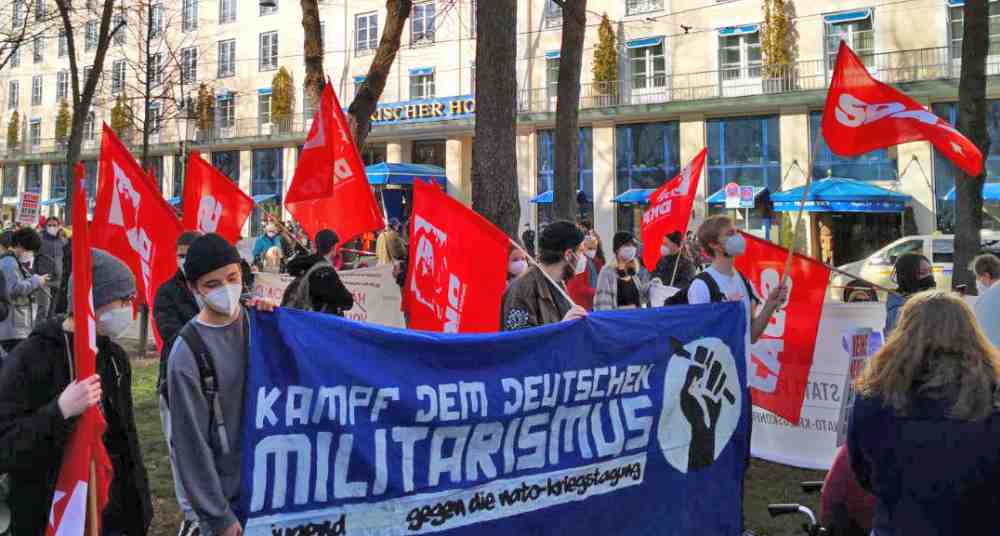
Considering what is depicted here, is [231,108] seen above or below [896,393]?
above

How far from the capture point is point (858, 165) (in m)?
32.7

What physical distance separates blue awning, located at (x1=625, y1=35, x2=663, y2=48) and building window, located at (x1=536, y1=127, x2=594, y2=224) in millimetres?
3817

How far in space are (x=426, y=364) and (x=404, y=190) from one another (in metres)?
37.6

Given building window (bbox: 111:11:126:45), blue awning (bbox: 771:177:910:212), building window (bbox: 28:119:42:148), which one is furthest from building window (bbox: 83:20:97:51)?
blue awning (bbox: 771:177:910:212)

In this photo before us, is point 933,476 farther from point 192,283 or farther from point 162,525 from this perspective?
point 162,525

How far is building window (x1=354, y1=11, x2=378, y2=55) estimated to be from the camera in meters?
44.0

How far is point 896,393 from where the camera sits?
314 cm

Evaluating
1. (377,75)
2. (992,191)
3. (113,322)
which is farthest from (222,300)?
(992,191)

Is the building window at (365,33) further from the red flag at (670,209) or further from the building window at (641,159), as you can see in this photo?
the red flag at (670,209)

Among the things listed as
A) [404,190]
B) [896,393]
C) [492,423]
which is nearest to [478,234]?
[492,423]

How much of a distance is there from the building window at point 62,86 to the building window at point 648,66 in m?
41.2

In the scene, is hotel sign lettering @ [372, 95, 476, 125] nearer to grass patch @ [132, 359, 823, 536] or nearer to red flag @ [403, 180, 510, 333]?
grass patch @ [132, 359, 823, 536]

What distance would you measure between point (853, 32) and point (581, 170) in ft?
39.0

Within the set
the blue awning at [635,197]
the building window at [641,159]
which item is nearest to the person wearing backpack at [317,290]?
the blue awning at [635,197]
